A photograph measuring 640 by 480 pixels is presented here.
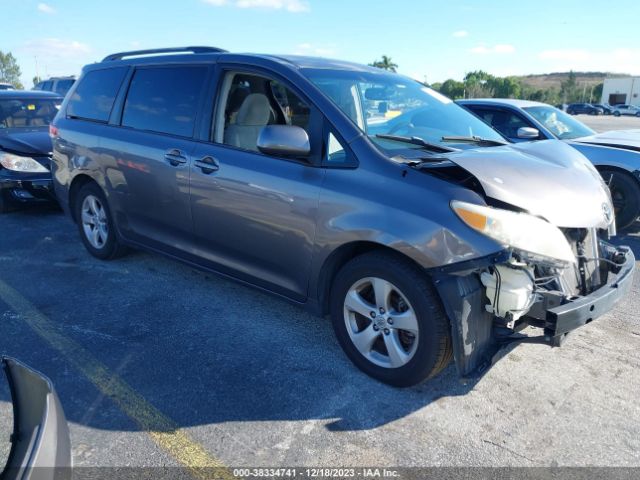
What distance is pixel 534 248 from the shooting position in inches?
105

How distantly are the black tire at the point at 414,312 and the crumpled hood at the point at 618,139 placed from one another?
16.6 ft

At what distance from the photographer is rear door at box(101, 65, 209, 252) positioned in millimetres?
4023

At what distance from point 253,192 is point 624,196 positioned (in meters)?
5.08

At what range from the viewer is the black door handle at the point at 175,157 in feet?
13.0

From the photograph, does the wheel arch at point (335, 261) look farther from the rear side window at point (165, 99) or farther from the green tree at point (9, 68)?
the green tree at point (9, 68)

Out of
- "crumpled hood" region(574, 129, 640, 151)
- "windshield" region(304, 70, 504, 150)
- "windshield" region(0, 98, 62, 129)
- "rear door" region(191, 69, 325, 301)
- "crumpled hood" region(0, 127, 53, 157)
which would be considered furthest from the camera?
"windshield" region(0, 98, 62, 129)

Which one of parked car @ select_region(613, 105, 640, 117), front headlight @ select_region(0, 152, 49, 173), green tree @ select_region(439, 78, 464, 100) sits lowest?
front headlight @ select_region(0, 152, 49, 173)

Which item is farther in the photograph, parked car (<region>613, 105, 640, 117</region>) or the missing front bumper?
parked car (<region>613, 105, 640, 117</region>)

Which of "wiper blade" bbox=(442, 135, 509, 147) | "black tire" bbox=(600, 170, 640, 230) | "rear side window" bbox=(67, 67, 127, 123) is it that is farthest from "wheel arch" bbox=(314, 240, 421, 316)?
"black tire" bbox=(600, 170, 640, 230)

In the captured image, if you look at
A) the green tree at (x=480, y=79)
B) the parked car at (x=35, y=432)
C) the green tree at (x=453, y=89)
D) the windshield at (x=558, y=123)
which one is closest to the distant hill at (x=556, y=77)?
the green tree at (x=480, y=79)

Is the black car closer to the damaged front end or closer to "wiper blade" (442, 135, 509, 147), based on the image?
"wiper blade" (442, 135, 509, 147)

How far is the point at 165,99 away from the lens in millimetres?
4262

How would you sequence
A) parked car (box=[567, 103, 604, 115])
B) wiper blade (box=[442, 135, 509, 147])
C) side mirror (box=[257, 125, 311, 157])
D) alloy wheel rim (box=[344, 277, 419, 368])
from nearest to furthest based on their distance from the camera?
alloy wheel rim (box=[344, 277, 419, 368]), side mirror (box=[257, 125, 311, 157]), wiper blade (box=[442, 135, 509, 147]), parked car (box=[567, 103, 604, 115])

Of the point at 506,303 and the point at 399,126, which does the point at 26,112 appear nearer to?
the point at 399,126
